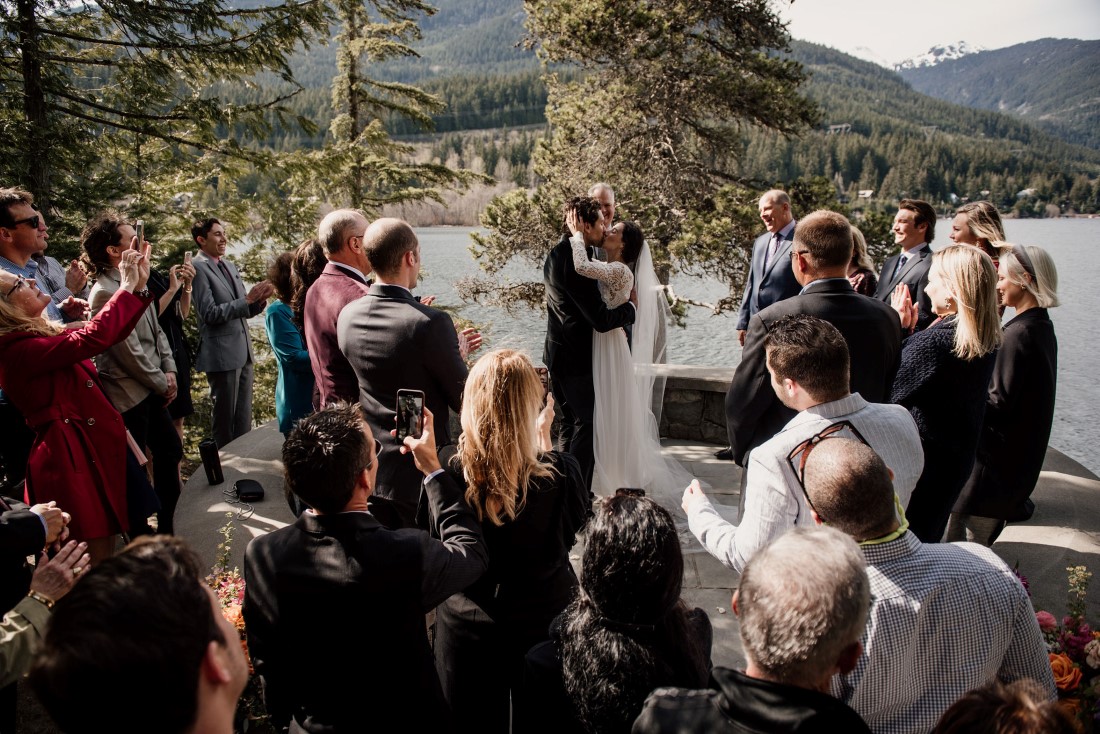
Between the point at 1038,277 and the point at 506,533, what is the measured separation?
294 centimetres

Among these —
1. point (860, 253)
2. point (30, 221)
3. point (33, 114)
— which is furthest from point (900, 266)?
point (33, 114)

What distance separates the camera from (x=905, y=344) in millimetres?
3037

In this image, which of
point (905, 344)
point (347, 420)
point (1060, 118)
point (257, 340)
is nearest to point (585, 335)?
point (905, 344)

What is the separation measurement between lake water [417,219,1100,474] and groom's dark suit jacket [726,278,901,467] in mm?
1187

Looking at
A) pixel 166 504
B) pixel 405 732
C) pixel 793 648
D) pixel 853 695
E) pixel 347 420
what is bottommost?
pixel 166 504

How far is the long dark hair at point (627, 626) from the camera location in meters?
1.52

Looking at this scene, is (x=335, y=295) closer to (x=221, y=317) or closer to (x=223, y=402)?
(x=221, y=317)

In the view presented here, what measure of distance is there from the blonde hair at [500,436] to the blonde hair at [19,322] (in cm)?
211

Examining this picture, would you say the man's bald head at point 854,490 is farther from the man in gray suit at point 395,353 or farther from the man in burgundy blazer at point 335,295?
the man in burgundy blazer at point 335,295

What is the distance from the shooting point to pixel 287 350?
4082 mm

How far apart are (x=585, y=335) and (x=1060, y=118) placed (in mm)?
221482

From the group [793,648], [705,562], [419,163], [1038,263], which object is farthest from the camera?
[419,163]

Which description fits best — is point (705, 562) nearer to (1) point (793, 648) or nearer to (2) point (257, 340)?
(1) point (793, 648)

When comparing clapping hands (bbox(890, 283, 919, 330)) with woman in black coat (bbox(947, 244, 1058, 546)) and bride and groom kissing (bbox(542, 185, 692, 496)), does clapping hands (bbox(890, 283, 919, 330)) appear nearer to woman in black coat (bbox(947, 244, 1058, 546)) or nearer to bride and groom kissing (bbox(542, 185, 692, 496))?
woman in black coat (bbox(947, 244, 1058, 546))
